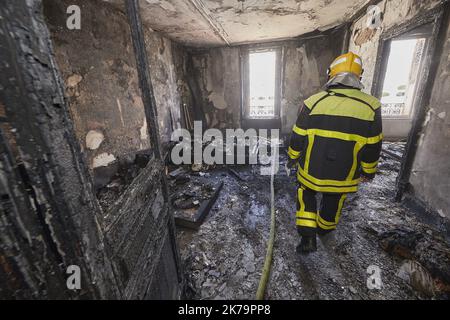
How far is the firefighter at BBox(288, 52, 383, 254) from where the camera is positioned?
1635 millimetres

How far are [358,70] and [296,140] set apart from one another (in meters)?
0.80

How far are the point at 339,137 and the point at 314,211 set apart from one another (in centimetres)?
77

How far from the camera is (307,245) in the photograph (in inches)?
80.3

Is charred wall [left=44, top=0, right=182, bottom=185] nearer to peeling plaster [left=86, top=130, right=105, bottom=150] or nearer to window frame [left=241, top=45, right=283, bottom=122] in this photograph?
peeling plaster [left=86, top=130, right=105, bottom=150]

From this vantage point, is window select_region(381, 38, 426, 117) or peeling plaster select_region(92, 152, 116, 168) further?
window select_region(381, 38, 426, 117)

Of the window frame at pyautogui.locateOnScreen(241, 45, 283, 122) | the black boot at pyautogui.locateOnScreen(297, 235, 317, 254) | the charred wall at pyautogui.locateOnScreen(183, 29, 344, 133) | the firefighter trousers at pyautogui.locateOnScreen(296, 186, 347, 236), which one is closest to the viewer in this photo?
the firefighter trousers at pyautogui.locateOnScreen(296, 186, 347, 236)

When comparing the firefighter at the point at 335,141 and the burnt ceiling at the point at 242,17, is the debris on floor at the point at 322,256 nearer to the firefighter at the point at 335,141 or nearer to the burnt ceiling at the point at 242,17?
the firefighter at the point at 335,141

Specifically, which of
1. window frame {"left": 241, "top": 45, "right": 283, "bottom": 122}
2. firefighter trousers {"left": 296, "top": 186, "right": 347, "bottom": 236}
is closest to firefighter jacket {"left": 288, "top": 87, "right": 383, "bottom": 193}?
firefighter trousers {"left": 296, "top": 186, "right": 347, "bottom": 236}

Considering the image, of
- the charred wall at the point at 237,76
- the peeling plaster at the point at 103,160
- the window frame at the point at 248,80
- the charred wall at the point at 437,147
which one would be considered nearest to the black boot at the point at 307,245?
the charred wall at the point at 437,147

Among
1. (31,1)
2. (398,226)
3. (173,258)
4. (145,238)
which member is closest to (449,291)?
(398,226)

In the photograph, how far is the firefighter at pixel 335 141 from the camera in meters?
1.63

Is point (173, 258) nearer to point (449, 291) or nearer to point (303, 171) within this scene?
point (303, 171)

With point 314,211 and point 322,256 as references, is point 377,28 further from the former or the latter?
point 322,256

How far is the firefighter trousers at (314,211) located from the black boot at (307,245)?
0.26ft
